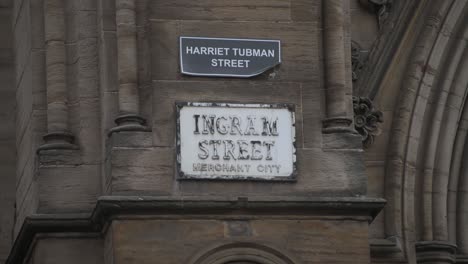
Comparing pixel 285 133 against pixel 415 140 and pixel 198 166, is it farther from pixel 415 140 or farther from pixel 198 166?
pixel 415 140

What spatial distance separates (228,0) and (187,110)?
0.92m

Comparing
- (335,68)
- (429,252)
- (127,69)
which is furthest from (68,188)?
(429,252)

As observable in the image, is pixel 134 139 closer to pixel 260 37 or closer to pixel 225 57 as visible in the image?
pixel 225 57

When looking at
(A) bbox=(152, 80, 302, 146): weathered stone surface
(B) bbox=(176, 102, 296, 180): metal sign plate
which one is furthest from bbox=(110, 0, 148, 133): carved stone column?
(B) bbox=(176, 102, 296, 180): metal sign plate

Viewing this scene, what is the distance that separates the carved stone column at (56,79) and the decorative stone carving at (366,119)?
232 centimetres

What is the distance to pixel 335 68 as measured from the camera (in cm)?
1518

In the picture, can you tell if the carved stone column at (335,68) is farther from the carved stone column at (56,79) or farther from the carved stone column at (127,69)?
the carved stone column at (56,79)

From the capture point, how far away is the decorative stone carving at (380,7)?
16562 millimetres

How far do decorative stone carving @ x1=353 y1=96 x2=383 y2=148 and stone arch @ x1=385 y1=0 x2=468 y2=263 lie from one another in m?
0.18

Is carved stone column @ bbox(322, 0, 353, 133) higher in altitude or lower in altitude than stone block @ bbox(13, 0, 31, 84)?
lower

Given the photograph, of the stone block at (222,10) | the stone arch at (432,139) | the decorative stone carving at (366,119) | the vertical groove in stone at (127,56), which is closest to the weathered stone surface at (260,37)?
the stone block at (222,10)

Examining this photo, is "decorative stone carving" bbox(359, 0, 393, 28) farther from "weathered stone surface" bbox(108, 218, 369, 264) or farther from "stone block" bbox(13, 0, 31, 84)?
"stone block" bbox(13, 0, 31, 84)

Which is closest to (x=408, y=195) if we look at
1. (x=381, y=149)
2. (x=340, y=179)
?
(x=381, y=149)

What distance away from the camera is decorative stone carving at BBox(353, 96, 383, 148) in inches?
637
